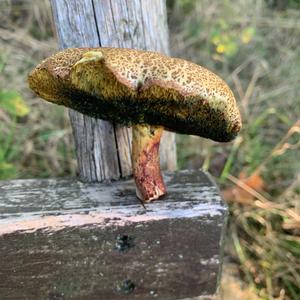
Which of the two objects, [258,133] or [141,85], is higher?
[141,85]

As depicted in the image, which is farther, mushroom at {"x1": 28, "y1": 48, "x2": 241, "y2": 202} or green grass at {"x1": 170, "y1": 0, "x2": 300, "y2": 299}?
green grass at {"x1": 170, "y1": 0, "x2": 300, "y2": 299}

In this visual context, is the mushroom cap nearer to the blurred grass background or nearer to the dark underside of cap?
the dark underside of cap

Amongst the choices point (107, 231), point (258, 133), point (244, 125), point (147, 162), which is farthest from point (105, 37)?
point (258, 133)

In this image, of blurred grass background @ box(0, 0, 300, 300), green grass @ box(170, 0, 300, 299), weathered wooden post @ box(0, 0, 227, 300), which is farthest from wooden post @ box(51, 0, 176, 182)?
green grass @ box(170, 0, 300, 299)

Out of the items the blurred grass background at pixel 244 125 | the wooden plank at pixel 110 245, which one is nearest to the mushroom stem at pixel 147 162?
the wooden plank at pixel 110 245

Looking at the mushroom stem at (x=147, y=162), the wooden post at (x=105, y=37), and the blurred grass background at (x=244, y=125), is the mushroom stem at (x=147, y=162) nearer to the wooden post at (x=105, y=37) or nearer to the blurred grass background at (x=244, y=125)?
the wooden post at (x=105, y=37)

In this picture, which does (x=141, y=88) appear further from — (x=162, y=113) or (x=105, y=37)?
(x=105, y=37)

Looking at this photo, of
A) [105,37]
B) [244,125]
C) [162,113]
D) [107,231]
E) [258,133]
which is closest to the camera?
[162,113]
